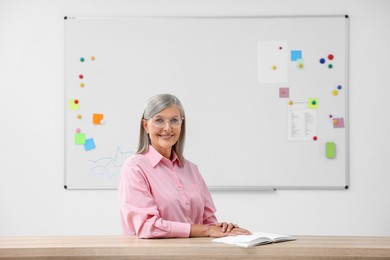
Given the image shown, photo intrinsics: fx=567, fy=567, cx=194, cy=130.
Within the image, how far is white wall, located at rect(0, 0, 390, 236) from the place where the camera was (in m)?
4.18

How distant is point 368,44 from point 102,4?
6.54 ft

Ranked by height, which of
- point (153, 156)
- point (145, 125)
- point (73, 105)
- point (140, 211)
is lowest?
point (140, 211)

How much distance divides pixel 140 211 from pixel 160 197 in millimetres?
153

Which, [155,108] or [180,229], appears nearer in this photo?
[180,229]

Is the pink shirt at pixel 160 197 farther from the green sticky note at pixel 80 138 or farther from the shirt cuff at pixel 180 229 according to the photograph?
the green sticky note at pixel 80 138

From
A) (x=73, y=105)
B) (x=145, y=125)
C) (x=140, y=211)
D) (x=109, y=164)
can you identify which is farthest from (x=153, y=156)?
(x=73, y=105)

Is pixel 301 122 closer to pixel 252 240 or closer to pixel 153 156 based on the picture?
pixel 153 156

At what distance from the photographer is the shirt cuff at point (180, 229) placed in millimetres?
2164

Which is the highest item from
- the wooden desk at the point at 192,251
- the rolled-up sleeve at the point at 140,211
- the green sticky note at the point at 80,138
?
the green sticky note at the point at 80,138

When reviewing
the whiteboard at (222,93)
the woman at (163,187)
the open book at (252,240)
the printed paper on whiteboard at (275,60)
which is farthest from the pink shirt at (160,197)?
the printed paper on whiteboard at (275,60)

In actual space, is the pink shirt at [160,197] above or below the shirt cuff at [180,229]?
above

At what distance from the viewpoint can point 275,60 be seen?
165 inches

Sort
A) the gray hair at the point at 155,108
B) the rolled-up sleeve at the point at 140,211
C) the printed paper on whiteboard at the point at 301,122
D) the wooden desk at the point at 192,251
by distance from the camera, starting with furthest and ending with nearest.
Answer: the printed paper on whiteboard at the point at 301,122, the gray hair at the point at 155,108, the rolled-up sleeve at the point at 140,211, the wooden desk at the point at 192,251

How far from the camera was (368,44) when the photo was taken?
418 centimetres
